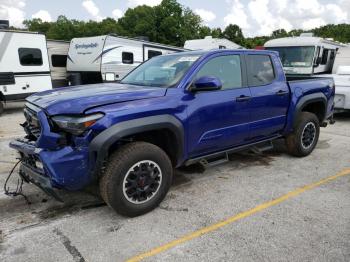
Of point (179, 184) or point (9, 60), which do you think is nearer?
point (179, 184)

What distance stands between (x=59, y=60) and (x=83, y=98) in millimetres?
12126

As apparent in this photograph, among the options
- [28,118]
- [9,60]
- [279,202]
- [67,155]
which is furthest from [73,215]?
[9,60]

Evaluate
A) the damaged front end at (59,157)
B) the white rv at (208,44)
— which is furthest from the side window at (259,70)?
the white rv at (208,44)

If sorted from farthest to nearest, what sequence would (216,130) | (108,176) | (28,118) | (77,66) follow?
(77,66) → (216,130) → (28,118) → (108,176)

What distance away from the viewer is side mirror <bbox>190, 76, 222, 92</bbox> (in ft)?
12.2

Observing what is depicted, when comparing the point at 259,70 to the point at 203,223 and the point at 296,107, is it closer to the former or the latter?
the point at 296,107

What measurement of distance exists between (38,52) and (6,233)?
31.0ft

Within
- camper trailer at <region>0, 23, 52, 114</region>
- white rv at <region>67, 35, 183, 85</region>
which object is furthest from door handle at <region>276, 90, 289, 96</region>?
camper trailer at <region>0, 23, 52, 114</region>

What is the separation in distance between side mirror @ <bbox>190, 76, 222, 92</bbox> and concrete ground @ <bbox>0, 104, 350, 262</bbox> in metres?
1.35

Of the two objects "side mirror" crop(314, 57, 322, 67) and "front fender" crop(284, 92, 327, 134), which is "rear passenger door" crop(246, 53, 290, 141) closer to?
"front fender" crop(284, 92, 327, 134)

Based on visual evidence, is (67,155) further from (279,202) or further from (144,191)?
(279,202)

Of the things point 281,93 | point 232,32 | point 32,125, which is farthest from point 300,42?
point 232,32

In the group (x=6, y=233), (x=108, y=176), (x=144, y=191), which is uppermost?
(x=108, y=176)

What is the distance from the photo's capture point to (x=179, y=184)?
452 centimetres
